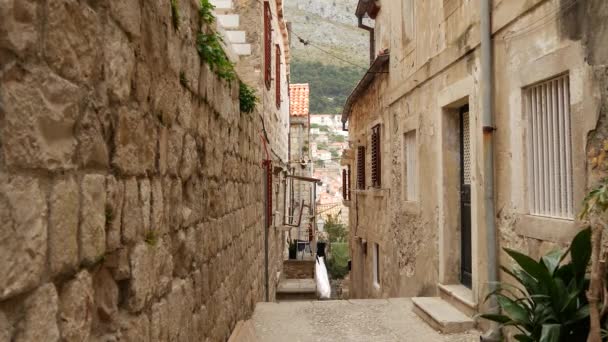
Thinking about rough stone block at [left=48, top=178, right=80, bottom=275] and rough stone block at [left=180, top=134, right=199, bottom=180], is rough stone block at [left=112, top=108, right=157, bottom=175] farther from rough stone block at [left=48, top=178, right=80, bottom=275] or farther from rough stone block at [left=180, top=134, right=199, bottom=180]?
rough stone block at [left=180, top=134, right=199, bottom=180]

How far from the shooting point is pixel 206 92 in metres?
3.39

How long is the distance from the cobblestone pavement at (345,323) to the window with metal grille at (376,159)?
354 cm

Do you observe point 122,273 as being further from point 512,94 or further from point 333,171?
point 333,171

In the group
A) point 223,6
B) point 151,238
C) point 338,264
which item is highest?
point 223,6

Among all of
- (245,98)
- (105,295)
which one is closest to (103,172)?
(105,295)

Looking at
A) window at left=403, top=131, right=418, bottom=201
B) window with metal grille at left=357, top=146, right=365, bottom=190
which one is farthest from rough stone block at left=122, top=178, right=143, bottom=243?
window with metal grille at left=357, top=146, right=365, bottom=190

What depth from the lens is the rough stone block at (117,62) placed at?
1.77m

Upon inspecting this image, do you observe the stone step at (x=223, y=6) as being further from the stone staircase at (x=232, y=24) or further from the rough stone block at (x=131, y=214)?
the rough stone block at (x=131, y=214)

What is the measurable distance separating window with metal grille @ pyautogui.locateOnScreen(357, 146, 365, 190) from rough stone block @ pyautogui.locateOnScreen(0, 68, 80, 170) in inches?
418

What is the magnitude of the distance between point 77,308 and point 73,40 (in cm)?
75

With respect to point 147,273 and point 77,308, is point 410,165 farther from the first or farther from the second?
point 77,308

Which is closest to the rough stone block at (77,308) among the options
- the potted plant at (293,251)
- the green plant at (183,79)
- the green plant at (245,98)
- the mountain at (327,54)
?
the green plant at (183,79)

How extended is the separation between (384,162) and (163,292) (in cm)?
726

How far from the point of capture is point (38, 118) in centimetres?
130
